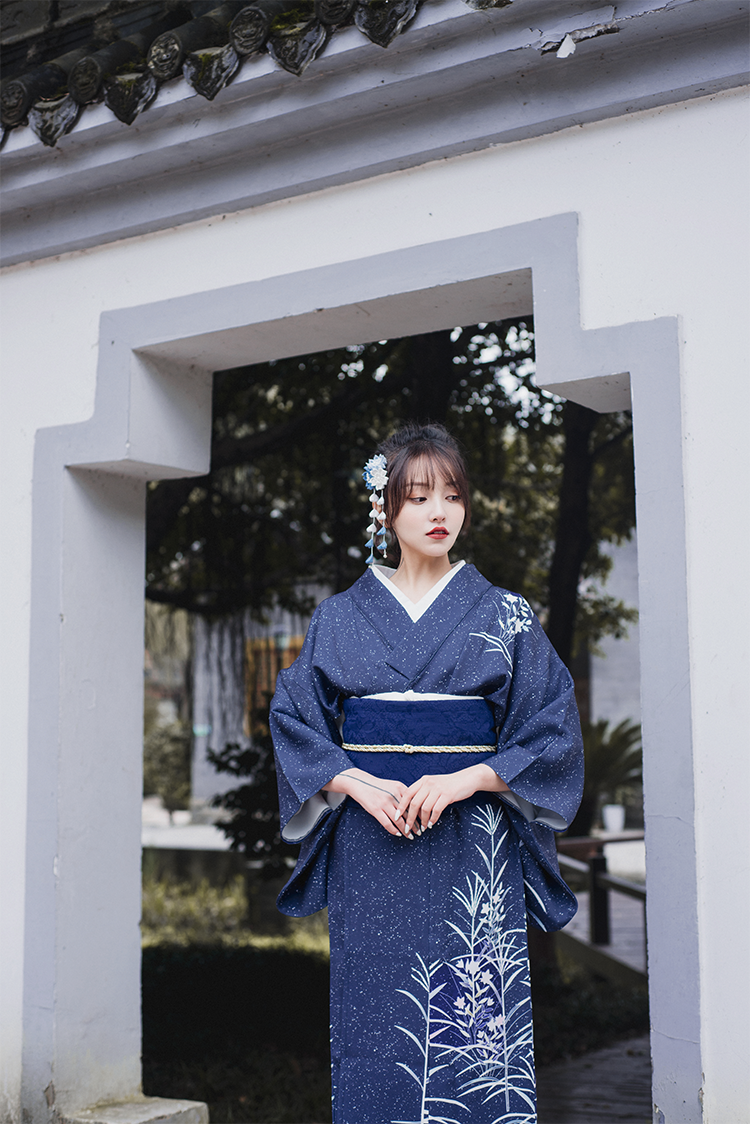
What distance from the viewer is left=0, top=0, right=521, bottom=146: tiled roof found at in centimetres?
262

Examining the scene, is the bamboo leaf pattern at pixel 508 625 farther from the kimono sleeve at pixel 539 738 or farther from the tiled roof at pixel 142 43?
the tiled roof at pixel 142 43

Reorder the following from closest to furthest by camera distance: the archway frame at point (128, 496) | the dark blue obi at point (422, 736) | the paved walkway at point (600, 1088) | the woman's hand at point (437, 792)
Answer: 1. the woman's hand at point (437, 792)
2. the dark blue obi at point (422, 736)
3. the archway frame at point (128, 496)
4. the paved walkway at point (600, 1088)

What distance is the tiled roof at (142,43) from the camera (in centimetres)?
262

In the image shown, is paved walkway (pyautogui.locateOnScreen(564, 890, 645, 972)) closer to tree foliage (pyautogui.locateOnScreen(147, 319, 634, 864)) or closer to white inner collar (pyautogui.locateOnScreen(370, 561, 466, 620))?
tree foliage (pyautogui.locateOnScreen(147, 319, 634, 864))

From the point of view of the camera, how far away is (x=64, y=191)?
3.30m

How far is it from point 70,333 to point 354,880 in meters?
1.94

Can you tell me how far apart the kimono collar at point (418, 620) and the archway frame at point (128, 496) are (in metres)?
0.39

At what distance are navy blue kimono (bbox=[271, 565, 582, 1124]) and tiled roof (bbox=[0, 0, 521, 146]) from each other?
53.8 inches

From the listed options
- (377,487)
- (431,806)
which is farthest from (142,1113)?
(377,487)

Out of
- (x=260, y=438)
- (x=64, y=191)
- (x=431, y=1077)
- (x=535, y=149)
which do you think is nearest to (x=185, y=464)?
(x=64, y=191)

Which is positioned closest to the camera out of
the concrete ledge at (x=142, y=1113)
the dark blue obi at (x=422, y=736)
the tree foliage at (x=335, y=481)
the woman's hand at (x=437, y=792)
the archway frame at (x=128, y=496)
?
the woman's hand at (x=437, y=792)

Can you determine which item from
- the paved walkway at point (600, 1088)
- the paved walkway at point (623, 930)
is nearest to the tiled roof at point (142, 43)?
the paved walkway at point (600, 1088)

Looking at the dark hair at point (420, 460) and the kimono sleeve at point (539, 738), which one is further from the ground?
the dark hair at point (420, 460)

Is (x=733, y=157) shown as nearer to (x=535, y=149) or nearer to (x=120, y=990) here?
(x=535, y=149)
